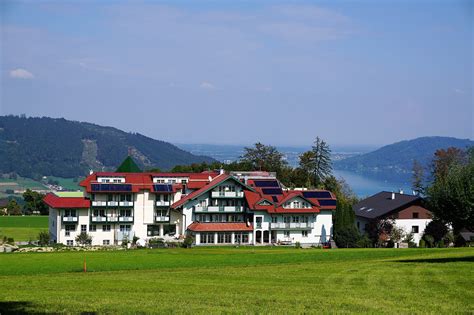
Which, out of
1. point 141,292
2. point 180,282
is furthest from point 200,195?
point 141,292

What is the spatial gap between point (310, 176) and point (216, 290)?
76997mm

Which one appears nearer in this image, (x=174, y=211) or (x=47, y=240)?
(x=47, y=240)

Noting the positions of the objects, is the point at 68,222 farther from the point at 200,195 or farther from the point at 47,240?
the point at 200,195

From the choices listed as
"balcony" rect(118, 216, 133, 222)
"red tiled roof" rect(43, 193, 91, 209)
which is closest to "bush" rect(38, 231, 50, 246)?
"red tiled roof" rect(43, 193, 91, 209)

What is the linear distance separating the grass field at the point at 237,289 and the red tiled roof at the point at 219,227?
2743 cm

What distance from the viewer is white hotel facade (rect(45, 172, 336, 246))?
240ft

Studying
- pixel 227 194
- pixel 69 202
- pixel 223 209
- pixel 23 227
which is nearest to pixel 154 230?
pixel 223 209

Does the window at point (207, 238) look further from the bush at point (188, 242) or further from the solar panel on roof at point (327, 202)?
the solar panel on roof at point (327, 202)

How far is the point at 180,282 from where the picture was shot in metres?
31.1

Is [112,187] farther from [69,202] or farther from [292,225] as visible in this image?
[292,225]

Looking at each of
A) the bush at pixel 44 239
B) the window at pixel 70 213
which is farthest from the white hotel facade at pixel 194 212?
the bush at pixel 44 239

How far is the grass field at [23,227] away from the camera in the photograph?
82.5 m

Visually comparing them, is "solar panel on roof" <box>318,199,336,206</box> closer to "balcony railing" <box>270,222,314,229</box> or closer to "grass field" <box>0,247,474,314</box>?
"balcony railing" <box>270,222,314,229</box>

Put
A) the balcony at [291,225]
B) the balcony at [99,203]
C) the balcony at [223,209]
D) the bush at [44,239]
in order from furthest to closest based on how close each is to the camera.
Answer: the balcony at [291,225]
the balcony at [99,203]
the balcony at [223,209]
the bush at [44,239]
